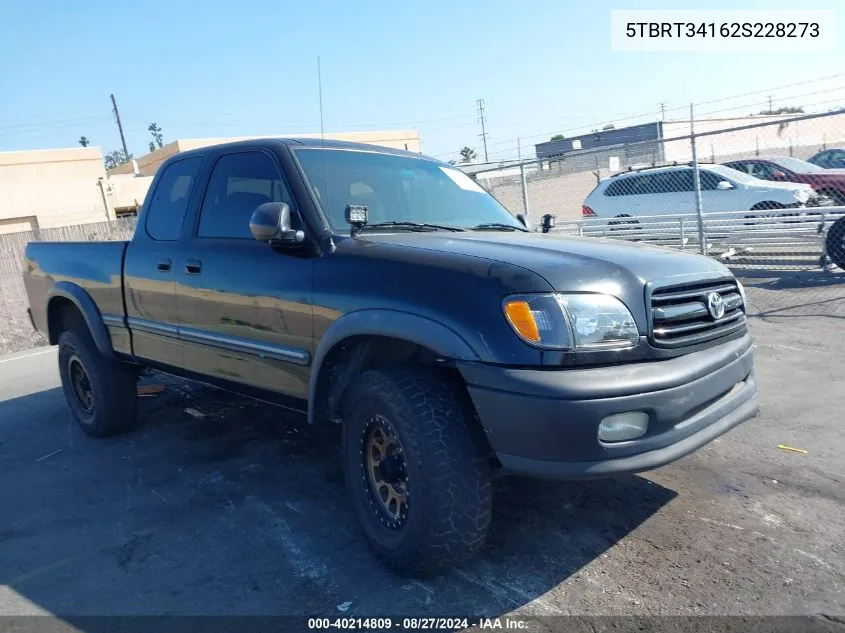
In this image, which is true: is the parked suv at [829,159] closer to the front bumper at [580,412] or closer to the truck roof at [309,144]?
the truck roof at [309,144]

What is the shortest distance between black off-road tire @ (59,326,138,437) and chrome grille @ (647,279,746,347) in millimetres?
4015

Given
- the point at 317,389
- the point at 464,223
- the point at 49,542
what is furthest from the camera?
the point at 464,223

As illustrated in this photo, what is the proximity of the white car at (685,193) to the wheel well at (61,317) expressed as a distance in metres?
11.2

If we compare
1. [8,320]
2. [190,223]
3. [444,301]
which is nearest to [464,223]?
[444,301]

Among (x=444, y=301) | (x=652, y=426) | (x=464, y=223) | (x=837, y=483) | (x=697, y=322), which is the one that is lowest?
(x=837, y=483)

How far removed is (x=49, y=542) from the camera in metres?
3.62

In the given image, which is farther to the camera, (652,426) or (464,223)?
(464,223)

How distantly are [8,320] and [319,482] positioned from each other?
920 cm

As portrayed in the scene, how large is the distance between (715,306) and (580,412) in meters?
0.99

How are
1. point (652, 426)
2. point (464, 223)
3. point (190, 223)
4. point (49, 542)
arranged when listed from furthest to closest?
1. point (190, 223)
2. point (464, 223)
3. point (49, 542)
4. point (652, 426)

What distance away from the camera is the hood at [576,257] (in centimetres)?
275

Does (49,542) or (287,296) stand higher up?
(287,296)

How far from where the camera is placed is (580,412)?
2.53 metres

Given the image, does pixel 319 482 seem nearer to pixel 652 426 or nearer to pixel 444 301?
pixel 444 301
